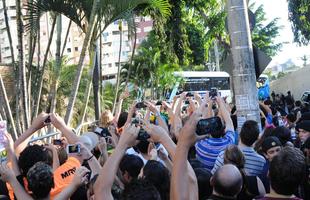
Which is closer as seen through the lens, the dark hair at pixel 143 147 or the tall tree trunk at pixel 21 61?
the dark hair at pixel 143 147

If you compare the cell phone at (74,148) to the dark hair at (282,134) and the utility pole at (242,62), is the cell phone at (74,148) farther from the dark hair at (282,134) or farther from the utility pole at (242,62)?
the utility pole at (242,62)

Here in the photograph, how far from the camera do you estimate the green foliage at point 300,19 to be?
2161 cm

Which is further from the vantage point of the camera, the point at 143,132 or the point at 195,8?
the point at 195,8

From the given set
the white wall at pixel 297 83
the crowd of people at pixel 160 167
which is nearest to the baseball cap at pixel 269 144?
the crowd of people at pixel 160 167

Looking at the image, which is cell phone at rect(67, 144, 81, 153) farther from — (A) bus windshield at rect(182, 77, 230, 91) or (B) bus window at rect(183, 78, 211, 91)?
(B) bus window at rect(183, 78, 211, 91)

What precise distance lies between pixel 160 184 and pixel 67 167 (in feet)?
2.83

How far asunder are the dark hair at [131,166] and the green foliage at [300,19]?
1904 centimetres

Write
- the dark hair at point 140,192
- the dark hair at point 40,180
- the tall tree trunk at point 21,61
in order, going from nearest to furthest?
the dark hair at point 140,192
the dark hair at point 40,180
the tall tree trunk at point 21,61

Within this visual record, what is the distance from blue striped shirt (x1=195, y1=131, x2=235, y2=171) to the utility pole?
1137 mm

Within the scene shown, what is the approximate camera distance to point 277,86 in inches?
1644

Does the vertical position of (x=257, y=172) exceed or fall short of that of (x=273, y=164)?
it falls short

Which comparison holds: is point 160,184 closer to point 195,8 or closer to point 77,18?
point 77,18

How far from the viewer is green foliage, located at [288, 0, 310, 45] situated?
21.6 metres

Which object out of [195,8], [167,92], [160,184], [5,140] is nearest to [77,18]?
[5,140]
